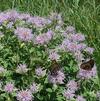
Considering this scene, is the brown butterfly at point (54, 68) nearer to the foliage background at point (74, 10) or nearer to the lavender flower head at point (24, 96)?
the lavender flower head at point (24, 96)

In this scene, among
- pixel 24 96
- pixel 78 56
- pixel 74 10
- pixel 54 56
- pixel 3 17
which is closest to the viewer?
pixel 24 96

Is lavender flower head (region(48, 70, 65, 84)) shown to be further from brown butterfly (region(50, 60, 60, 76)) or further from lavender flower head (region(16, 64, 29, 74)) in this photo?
lavender flower head (region(16, 64, 29, 74))

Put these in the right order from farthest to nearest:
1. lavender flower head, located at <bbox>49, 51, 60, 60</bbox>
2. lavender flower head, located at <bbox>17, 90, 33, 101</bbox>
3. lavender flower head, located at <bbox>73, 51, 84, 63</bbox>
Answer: lavender flower head, located at <bbox>73, 51, 84, 63</bbox>
lavender flower head, located at <bbox>49, 51, 60, 60</bbox>
lavender flower head, located at <bbox>17, 90, 33, 101</bbox>

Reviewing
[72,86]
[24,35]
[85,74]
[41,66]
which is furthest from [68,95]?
[24,35]

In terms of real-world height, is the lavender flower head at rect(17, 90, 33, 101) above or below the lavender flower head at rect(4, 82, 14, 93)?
below

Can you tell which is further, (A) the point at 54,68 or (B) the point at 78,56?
(B) the point at 78,56

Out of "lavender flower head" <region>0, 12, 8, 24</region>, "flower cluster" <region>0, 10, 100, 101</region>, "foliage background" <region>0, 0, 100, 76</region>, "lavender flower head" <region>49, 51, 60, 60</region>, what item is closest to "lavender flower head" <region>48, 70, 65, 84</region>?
"flower cluster" <region>0, 10, 100, 101</region>

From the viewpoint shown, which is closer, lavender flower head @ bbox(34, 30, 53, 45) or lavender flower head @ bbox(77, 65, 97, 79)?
lavender flower head @ bbox(77, 65, 97, 79)

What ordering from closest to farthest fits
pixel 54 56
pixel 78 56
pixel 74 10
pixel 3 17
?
1. pixel 54 56
2. pixel 78 56
3. pixel 3 17
4. pixel 74 10

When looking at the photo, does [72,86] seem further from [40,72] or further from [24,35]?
[24,35]
